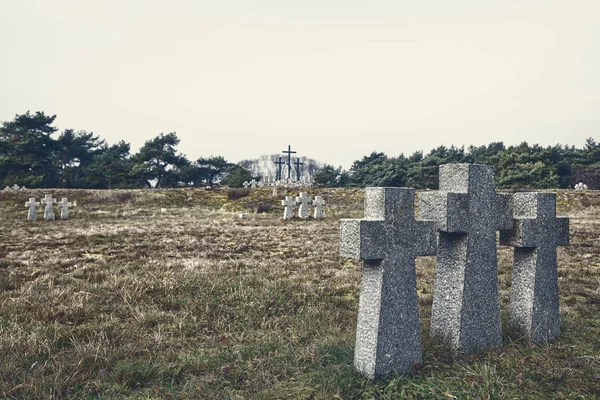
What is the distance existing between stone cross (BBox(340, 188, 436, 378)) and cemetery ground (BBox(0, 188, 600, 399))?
0.64 ft

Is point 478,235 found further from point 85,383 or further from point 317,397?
point 85,383

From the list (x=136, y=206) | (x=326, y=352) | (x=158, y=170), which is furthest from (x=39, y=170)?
(x=326, y=352)

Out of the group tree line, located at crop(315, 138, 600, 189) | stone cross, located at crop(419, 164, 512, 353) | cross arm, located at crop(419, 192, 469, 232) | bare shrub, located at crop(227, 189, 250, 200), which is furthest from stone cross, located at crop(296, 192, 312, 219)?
tree line, located at crop(315, 138, 600, 189)

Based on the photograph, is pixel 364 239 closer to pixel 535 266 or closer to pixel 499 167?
pixel 535 266

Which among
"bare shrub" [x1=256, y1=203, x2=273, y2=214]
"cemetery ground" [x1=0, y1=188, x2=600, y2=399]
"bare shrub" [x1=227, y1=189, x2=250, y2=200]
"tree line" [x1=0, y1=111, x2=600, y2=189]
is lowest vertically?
"cemetery ground" [x1=0, y1=188, x2=600, y2=399]

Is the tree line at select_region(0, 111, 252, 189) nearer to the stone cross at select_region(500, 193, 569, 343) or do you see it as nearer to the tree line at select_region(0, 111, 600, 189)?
the tree line at select_region(0, 111, 600, 189)

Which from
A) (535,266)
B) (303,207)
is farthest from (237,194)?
(535,266)

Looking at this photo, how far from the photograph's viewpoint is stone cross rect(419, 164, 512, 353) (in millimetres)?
4121

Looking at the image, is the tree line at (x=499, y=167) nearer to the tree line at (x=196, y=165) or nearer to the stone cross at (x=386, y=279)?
the tree line at (x=196, y=165)

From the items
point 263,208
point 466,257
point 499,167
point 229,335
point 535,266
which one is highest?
point 499,167

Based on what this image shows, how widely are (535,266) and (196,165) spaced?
51.2 m

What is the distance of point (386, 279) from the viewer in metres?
3.70

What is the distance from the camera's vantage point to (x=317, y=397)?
329 cm

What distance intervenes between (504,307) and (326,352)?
3310 mm
